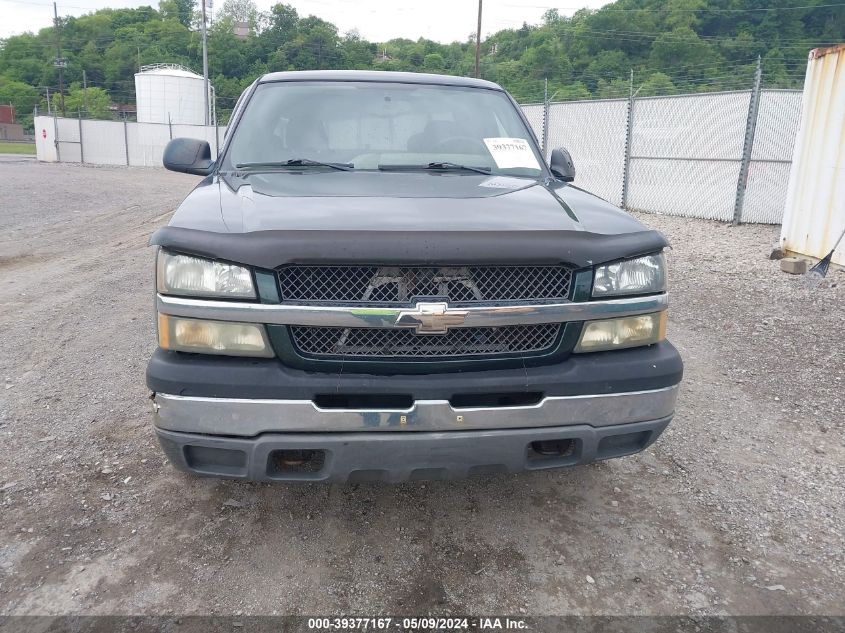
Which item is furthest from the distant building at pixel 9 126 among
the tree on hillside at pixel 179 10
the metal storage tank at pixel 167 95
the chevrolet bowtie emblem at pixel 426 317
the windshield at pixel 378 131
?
the chevrolet bowtie emblem at pixel 426 317

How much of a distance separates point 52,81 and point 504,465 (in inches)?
4042

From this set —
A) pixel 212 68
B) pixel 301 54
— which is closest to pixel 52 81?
pixel 212 68

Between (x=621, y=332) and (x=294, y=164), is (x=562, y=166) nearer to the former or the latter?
(x=294, y=164)

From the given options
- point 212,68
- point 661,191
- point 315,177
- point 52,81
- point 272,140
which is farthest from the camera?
point 52,81

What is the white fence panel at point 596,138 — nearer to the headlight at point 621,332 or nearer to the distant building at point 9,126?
the headlight at point 621,332

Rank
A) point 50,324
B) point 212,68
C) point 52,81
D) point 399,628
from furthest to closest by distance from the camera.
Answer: point 52,81 < point 212,68 < point 50,324 < point 399,628

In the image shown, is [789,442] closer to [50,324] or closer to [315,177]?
[315,177]

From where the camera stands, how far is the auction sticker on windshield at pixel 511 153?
365 cm

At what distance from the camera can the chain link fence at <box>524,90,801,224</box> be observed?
11.3 metres

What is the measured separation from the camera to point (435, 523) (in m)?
2.90

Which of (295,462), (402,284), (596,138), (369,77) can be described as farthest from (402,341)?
(596,138)

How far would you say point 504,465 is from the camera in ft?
7.90

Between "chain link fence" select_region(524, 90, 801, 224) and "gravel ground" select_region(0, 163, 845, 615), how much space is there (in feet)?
25.5

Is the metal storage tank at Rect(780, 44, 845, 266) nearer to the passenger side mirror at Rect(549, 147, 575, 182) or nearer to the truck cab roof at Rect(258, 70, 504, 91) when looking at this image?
the passenger side mirror at Rect(549, 147, 575, 182)
